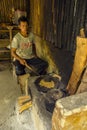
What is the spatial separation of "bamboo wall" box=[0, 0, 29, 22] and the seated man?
5.67ft

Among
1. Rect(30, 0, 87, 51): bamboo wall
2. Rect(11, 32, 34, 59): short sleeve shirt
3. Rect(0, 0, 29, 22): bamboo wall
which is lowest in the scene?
Rect(11, 32, 34, 59): short sleeve shirt

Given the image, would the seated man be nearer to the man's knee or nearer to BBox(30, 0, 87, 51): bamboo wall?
the man's knee

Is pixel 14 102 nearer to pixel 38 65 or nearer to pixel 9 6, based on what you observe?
pixel 38 65

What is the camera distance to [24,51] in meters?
3.71

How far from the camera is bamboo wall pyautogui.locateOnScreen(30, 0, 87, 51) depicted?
2.14 metres

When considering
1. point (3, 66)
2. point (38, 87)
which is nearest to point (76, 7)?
point (38, 87)

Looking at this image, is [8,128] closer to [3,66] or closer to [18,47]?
[18,47]

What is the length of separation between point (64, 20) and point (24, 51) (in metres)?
1.50

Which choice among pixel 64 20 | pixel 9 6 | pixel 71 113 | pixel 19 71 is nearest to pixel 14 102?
pixel 19 71

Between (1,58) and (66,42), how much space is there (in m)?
3.56

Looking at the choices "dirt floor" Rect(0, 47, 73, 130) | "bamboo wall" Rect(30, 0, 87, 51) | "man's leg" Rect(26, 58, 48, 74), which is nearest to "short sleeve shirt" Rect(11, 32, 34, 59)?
"man's leg" Rect(26, 58, 48, 74)

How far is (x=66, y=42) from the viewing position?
8.28 ft

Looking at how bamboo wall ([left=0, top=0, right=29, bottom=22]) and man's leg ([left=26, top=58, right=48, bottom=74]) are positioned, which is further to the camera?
bamboo wall ([left=0, top=0, right=29, bottom=22])

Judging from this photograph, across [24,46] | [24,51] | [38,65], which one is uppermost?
[24,46]
